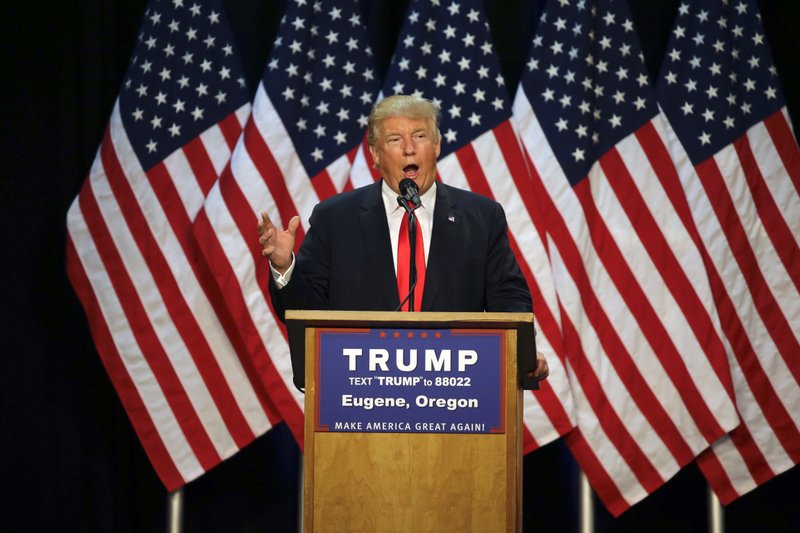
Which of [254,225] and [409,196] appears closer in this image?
[409,196]

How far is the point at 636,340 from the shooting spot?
421 centimetres

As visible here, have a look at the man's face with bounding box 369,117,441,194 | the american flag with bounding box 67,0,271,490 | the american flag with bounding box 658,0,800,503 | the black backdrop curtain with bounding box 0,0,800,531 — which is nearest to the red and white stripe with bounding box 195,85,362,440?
the american flag with bounding box 67,0,271,490

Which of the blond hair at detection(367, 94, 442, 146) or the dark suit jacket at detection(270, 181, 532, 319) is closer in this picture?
the dark suit jacket at detection(270, 181, 532, 319)

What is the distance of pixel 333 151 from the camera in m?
4.30

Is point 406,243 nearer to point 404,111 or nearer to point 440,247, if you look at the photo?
point 440,247

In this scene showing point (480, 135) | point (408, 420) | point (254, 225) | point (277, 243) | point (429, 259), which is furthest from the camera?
point (480, 135)

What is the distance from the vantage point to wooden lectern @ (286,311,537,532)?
2.25m

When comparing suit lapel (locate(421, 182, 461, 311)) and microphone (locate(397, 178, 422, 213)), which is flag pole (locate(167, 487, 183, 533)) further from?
microphone (locate(397, 178, 422, 213))

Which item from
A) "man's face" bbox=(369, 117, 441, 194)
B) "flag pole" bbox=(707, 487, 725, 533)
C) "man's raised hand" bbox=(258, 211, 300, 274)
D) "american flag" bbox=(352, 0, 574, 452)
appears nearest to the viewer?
"man's raised hand" bbox=(258, 211, 300, 274)

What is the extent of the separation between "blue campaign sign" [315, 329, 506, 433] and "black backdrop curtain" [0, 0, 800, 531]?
7.80ft

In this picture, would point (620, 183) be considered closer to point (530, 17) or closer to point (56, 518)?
point (530, 17)

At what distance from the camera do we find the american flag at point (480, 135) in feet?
13.5

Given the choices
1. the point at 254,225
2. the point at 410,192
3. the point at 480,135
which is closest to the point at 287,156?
the point at 254,225

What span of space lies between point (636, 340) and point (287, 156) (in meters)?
1.59
